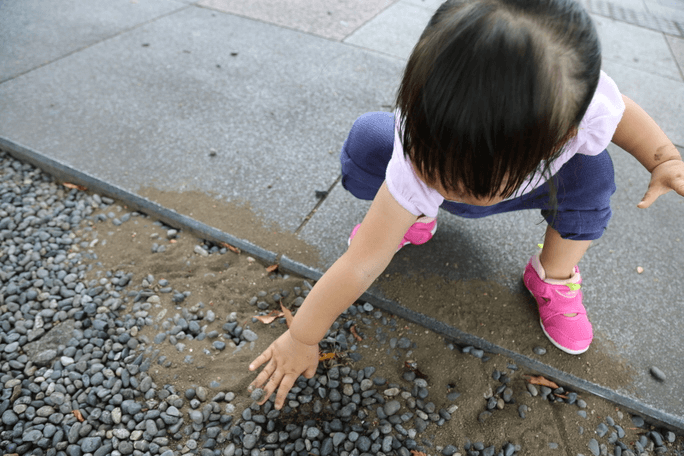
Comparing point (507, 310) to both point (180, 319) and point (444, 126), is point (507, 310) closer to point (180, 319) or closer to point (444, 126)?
point (444, 126)

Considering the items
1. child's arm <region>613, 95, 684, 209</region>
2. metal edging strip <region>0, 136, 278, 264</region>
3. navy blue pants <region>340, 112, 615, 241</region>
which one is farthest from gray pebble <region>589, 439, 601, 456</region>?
metal edging strip <region>0, 136, 278, 264</region>

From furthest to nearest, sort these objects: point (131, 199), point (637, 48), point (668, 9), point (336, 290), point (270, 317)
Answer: point (668, 9) < point (637, 48) < point (131, 199) < point (270, 317) < point (336, 290)

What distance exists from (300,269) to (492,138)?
1080 millimetres

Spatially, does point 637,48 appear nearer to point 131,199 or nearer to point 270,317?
point 270,317

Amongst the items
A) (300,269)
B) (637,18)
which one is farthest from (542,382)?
(637,18)

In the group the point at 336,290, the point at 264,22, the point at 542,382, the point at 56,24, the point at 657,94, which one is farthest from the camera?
the point at 264,22

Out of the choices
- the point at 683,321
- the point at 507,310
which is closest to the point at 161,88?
the point at 507,310

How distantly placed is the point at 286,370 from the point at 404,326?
490mm

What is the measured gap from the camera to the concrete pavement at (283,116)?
180cm

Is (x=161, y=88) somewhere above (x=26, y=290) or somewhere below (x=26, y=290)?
above

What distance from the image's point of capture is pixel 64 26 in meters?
3.20

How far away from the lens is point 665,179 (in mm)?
1261

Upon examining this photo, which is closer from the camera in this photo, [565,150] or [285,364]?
[565,150]

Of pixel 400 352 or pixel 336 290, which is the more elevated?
pixel 336 290
